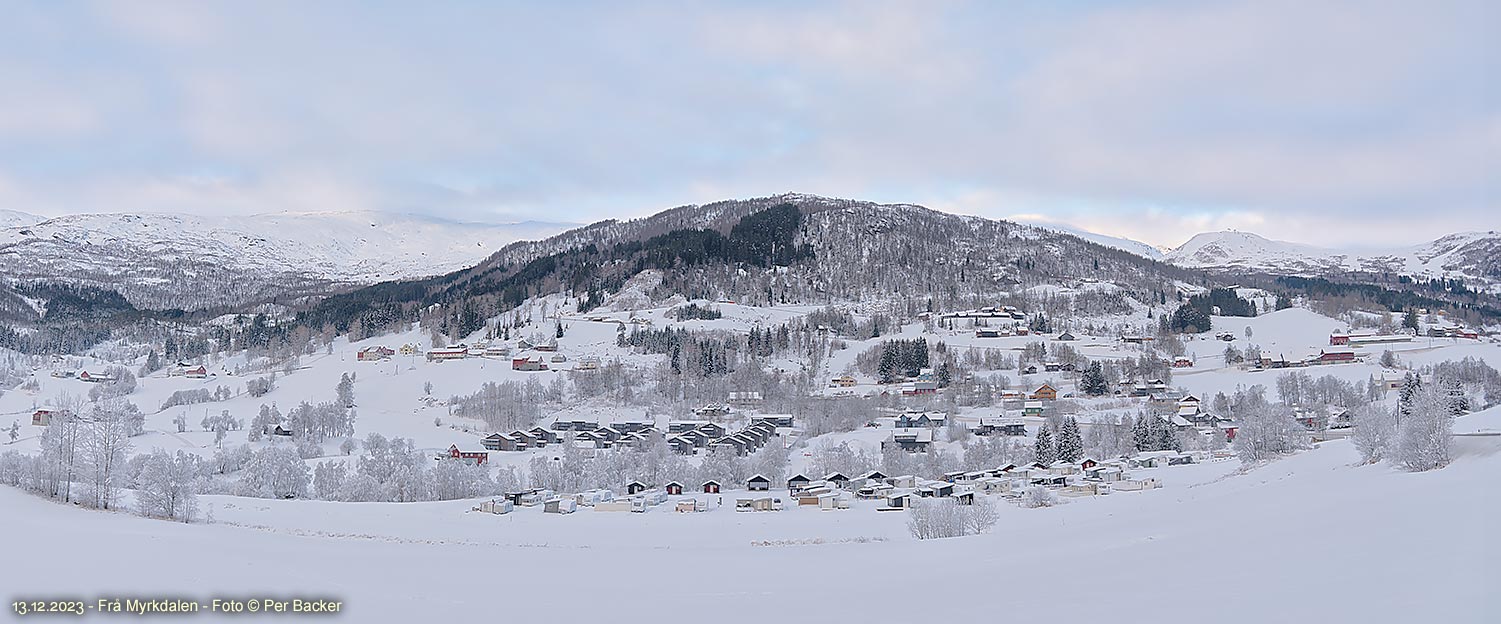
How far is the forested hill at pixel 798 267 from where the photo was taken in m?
145

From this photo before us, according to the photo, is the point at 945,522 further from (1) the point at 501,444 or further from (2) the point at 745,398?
(2) the point at 745,398

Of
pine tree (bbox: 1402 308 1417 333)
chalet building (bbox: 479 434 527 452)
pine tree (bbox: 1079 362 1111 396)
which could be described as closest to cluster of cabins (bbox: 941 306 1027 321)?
pine tree (bbox: 1079 362 1111 396)

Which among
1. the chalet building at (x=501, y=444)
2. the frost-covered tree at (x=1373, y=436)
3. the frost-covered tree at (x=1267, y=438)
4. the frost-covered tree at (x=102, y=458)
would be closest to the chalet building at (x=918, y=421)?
the frost-covered tree at (x=1267, y=438)

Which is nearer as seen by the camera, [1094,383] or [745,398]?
[1094,383]

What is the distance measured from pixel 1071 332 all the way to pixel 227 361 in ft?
392

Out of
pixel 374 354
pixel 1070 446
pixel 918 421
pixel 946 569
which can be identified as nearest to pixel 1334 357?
pixel 918 421

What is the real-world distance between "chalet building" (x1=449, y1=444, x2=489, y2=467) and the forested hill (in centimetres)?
7071

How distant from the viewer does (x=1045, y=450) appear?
54.4m

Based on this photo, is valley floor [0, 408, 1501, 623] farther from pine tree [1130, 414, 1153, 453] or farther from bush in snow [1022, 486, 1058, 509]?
pine tree [1130, 414, 1153, 453]

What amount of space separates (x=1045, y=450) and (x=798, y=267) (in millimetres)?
105111

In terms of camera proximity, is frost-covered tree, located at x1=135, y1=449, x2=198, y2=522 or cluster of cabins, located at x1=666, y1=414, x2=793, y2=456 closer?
frost-covered tree, located at x1=135, y1=449, x2=198, y2=522

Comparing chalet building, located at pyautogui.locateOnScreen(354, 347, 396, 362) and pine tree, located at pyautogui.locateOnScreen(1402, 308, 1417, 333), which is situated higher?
pine tree, located at pyautogui.locateOnScreen(1402, 308, 1417, 333)

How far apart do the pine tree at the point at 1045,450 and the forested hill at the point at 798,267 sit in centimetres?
8016

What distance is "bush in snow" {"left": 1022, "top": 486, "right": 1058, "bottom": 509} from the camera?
36.3 m
